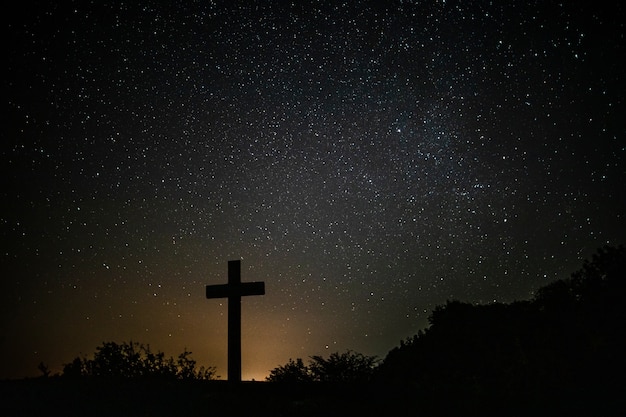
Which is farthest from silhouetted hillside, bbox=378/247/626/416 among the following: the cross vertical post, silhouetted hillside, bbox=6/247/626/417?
the cross vertical post

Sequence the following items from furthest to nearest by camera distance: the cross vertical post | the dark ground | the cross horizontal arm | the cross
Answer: the cross horizontal arm, the cross, the cross vertical post, the dark ground

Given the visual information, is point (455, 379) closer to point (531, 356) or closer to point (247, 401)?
point (531, 356)

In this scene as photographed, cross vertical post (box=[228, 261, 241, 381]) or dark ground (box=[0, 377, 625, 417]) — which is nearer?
dark ground (box=[0, 377, 625, 417])

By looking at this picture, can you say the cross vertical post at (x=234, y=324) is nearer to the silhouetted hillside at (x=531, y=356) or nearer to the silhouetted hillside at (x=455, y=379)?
the silhouetted hillside at (x=455, y=379)

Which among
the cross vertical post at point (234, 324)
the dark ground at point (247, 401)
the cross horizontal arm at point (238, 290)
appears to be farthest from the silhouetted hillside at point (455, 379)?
the cross horizontal arm at point (238, 290)

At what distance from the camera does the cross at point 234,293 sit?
1289 cm

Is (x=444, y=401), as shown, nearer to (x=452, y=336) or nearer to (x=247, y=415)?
(x=452, y=336)

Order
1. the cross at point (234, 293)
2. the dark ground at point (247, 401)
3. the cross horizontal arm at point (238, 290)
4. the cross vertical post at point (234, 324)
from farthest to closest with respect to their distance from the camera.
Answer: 1. the cross horizontal arm at point (238, 290)
2. the cross at point (234, 293)
3. the cross vertical post at point (234, 324)
4. the dark ground at point (247, 401)

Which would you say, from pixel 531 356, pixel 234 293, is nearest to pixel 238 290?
pixel 234 293

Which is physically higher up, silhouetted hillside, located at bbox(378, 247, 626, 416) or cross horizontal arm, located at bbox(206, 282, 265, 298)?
cross horizontal arm, located at bbox(206, 282, 265, 298)

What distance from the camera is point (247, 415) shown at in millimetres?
8703

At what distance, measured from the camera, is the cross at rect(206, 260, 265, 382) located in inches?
507

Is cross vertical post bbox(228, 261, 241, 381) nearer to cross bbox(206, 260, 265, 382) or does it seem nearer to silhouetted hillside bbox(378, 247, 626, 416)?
cross bbox(206, 260, 265, 382)

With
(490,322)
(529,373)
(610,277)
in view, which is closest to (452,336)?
(490,322)
